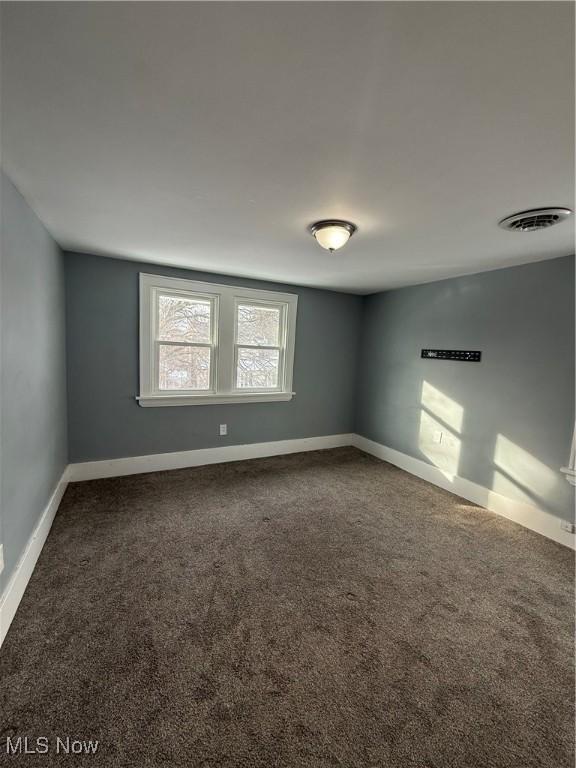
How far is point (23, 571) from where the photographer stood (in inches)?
74.2

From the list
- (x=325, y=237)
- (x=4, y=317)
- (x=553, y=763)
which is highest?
A: (x=325, y=237)

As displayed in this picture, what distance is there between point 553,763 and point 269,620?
1223 millimetres

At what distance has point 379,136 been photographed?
1.27 metres

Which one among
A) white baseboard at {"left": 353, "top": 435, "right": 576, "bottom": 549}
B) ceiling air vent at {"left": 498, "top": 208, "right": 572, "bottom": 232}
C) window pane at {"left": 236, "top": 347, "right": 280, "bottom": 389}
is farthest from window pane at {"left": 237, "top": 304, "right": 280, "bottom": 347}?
ceiling air vent at {"left": 498, "top": 208, "right": 572, "bottom": 232}

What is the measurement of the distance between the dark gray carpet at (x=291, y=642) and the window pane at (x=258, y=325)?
7.00ft

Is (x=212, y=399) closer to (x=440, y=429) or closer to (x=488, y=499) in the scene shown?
(x=440, y=429)

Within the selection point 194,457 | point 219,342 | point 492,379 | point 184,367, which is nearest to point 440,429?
point 492,379

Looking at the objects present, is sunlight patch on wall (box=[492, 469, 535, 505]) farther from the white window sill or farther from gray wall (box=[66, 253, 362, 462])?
the white window sill

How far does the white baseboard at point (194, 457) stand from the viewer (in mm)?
3447

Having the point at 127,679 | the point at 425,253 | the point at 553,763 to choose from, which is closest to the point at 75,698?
the point at 127,679

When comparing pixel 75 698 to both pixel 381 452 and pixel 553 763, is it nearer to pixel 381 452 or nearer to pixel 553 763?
pixel 553 763

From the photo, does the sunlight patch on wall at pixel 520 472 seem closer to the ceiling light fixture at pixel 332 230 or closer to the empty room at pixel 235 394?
the empty room at pixel 235 394

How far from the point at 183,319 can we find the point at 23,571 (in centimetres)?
263

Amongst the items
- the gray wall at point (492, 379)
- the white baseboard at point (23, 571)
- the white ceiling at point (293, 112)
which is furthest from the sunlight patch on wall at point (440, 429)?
the white baseboard at point (23, 571)
